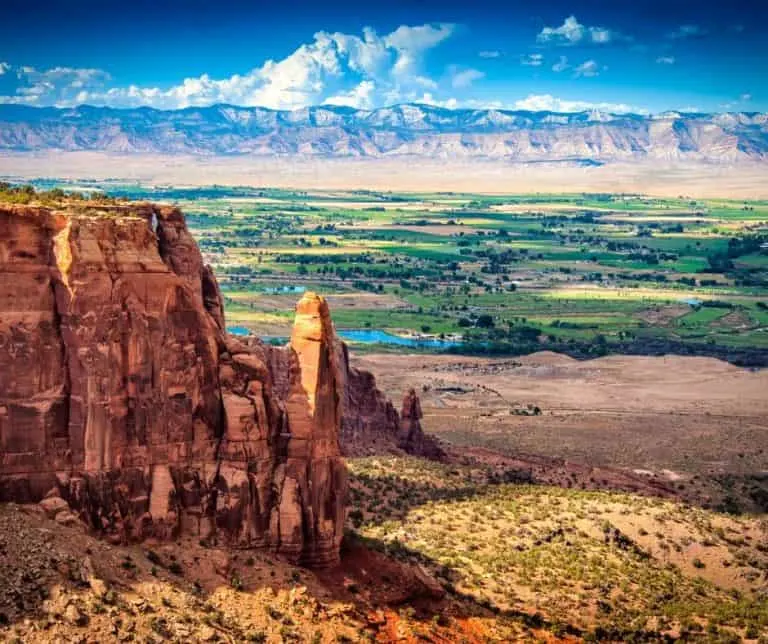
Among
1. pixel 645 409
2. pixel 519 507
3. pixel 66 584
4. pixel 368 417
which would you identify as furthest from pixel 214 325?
pixel 645 409

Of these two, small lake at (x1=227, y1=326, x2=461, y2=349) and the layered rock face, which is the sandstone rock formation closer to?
the layered rock face

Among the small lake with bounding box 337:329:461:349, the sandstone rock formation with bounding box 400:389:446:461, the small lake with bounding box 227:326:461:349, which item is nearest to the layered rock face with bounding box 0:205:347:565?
the sandstone rock formation with bounding box 400:389:446:461

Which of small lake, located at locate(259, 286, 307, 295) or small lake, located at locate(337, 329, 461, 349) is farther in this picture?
small lake, located at locate(259, 286, 307, 295)

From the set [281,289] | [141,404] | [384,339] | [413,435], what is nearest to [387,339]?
[384,339]

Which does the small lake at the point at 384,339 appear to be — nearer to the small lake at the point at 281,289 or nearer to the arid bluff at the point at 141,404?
the small lake at the point at 281,289

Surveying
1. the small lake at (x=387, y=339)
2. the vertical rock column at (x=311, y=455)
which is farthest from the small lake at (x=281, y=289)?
the vertical rock column at (x=311, y=455)

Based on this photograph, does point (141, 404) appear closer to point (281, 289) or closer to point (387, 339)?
point (387, 339)
